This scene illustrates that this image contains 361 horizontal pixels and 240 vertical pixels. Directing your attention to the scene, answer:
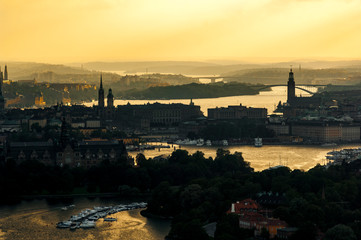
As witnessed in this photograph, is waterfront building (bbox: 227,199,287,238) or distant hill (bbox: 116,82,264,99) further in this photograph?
distant hill (bbox: 116,82,264,99)

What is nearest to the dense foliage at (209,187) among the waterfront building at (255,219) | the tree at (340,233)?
the tree at (340,233)

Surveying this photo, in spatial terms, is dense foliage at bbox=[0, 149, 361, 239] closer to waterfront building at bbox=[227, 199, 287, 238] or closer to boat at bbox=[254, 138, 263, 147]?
waterfront building at bbox=[227, 199, 287, 238]

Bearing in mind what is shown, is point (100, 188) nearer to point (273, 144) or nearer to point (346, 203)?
point (346, 203)

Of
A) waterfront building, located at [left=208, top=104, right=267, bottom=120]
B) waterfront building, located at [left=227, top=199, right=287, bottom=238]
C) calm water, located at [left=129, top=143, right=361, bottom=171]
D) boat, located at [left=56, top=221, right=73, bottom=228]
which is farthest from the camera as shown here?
waterfront building, located at [left=208, top=104, right=267, bottom=120]

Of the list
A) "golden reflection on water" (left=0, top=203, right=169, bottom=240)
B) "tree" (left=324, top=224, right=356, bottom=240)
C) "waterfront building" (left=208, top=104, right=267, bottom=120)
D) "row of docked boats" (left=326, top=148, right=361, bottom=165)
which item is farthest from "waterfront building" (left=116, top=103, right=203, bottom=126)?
"tree" (left=324, top=224, right=356, bottom=240)

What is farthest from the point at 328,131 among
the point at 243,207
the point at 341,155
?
the point at 243,207

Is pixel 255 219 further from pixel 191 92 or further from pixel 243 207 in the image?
pixel 191 92
